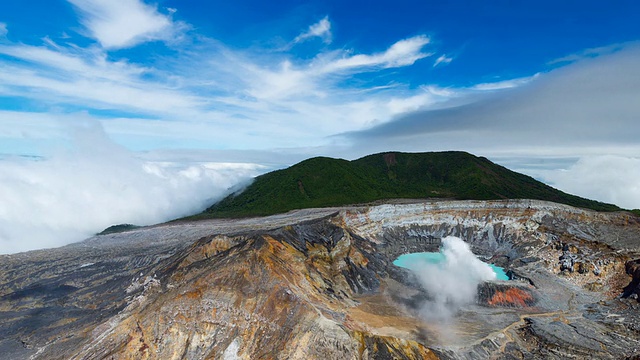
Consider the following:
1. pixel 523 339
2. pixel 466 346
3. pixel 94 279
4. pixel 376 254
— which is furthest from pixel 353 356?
pixel 94 279

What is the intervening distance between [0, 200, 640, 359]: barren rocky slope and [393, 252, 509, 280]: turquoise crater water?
230 inches

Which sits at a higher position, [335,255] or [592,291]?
[335,255]

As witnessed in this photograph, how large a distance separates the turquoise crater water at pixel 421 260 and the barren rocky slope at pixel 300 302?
5.84 metres

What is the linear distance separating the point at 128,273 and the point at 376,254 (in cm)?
6579

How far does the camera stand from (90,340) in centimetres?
4994

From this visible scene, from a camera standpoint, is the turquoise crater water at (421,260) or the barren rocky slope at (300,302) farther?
the turquoise crater water at (421,260)

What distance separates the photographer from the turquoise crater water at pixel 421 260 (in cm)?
10138

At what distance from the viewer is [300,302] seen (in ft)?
173

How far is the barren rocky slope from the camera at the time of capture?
159ft

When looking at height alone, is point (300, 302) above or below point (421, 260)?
above

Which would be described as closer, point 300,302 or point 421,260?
point 300,302

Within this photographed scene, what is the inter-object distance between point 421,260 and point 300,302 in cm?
6806

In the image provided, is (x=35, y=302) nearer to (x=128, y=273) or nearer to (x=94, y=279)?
(x=94, y=279)

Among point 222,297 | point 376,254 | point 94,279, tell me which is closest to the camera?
point 222,297
